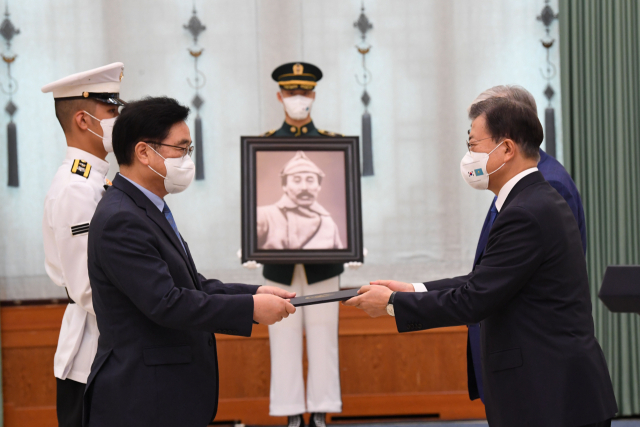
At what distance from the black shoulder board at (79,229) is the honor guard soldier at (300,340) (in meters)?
1.52

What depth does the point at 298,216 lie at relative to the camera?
10.7 ft

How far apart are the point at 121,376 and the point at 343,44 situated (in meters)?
2.98

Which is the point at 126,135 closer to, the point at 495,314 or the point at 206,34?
the point at 495,314

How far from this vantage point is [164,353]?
1.62 metres

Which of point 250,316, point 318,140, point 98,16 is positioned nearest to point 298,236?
point 318,140

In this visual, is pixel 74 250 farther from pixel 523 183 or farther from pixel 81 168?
pixel 523 183

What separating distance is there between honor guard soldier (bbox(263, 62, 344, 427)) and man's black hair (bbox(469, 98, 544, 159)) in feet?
5.25

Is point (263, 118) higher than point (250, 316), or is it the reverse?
point (263, 118)

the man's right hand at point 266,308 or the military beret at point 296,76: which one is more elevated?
the military beret at point 296,76

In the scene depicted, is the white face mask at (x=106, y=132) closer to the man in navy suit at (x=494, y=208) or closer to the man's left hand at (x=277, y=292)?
the man's left hand at (x=277, y=292)

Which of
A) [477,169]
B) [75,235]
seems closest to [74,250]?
[75,235]

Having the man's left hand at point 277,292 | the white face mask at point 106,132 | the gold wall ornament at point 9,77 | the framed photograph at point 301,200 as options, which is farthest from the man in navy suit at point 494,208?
the gold wall ornament at point 9,77

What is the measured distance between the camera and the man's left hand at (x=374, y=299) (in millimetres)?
1979

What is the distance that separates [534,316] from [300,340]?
196cm
